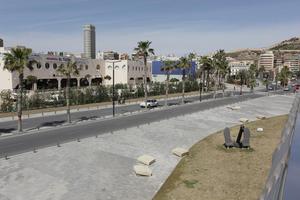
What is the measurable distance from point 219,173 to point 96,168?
32.7 feet

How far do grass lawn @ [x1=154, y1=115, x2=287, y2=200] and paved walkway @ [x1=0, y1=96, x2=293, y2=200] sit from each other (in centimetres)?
132

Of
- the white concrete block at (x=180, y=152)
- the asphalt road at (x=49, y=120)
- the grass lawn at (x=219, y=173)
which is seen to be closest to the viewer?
the grass lawn at (x=219, y=173)

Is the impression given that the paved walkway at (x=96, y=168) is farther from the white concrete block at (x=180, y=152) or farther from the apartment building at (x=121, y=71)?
the apartment building at (x=121, y=71)

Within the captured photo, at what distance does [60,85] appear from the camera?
98938 mm

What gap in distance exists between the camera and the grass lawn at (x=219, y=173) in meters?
20.2

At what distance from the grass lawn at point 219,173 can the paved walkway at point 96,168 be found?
1.32 meters

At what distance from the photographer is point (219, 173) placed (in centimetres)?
2408

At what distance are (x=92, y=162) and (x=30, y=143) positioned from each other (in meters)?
9.29

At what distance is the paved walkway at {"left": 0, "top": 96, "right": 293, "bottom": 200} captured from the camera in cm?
2025

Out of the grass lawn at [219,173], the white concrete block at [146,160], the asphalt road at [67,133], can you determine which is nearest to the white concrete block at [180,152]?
the grass lawn at [219,173]

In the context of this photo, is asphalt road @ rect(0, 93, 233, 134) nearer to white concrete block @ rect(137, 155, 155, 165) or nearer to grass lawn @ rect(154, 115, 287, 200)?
white concrete block @ rect(137, 155, 155, 165)

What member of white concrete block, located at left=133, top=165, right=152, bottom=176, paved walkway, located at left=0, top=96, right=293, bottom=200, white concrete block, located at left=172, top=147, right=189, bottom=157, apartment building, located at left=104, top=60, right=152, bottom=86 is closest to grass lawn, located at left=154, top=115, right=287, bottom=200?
white concrete block, located at left=172, top=147, right=189, bottom=157

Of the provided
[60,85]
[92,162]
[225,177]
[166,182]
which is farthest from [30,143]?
[60,85]

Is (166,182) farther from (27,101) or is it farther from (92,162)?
(27,101)
